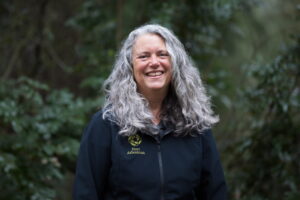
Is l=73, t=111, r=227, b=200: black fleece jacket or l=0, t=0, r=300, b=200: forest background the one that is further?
l=0, t=0, r=300, b=200: forest background

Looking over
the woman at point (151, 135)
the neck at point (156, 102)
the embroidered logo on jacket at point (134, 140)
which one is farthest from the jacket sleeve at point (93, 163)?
the neck at point (156, 102)

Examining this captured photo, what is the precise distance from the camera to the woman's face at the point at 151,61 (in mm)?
2203

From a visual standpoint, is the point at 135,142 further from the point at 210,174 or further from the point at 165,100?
the point at 210,174

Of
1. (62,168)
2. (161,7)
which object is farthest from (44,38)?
(62,168)

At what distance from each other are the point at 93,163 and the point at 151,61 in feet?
2.16

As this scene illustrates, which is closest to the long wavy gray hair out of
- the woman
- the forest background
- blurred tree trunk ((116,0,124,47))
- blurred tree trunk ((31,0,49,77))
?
the woman

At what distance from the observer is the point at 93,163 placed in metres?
2.12

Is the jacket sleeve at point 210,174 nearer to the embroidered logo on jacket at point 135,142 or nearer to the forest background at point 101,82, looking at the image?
the embroidered logo on jacket at point 135,142

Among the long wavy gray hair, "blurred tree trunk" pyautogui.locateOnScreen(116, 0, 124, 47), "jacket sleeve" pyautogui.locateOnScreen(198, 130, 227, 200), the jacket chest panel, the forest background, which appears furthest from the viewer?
"blurred tree trunk" pyautogui.locateOnScreen(116, 0, 124, 47)

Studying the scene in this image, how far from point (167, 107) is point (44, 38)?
3171mm

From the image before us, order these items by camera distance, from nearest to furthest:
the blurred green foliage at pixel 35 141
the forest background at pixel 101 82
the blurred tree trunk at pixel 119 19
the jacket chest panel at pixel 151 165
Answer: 1. the jacket chest panel at pixel 151 165
2. the blurred green foliage at pixel 35 141
3. the forest background at pixel 101 82
4. the blurred tree trunk at pixel 119 19

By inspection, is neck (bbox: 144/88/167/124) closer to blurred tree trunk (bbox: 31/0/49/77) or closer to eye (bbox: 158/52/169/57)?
eye (bbox: 158/52/169/57)

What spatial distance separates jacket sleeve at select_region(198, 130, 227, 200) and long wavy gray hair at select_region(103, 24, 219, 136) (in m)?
0.10

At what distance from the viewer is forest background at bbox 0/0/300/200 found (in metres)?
3.38
